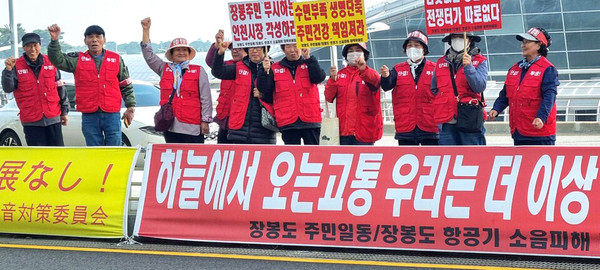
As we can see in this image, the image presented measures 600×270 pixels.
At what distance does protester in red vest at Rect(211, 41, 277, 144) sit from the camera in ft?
34.2

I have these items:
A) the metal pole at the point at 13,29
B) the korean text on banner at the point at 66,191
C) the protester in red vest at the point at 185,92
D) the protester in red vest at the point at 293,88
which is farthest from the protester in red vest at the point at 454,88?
the metal pole at the point at 13,29

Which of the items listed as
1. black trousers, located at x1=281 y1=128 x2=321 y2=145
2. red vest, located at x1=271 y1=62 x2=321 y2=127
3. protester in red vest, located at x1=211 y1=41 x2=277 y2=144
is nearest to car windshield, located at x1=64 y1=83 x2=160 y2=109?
protester in red vest, located at x1=211 y1=41 x2=277 y2=144

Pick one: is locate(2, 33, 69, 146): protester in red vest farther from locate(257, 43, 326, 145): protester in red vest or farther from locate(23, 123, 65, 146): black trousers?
locate(257, 43, 326, 145): protester in red vest

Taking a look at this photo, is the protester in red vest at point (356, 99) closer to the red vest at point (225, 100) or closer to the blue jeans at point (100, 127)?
the red vest at point (225, 100)

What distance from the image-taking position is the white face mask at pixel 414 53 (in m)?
9.88

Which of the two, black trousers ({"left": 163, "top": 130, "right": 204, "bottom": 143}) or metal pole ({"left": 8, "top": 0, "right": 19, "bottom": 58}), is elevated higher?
metal pole ({"left": 8, "top": 0, "right": 19, "bottom": 58})

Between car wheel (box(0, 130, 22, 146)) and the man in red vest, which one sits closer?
the man in red vest

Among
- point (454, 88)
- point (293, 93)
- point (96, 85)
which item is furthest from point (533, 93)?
point (96, 85)

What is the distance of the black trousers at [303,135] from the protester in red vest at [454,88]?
1370 millimetres

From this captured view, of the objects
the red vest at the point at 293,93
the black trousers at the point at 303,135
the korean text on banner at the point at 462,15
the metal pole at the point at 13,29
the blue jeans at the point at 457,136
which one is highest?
the metal pole at the point at 13,29

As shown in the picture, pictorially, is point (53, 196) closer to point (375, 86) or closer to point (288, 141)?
point (288, 141)

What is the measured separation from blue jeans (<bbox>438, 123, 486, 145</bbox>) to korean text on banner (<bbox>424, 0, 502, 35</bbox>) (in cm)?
97

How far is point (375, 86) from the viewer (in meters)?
9.92

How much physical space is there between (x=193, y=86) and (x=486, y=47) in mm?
41481
